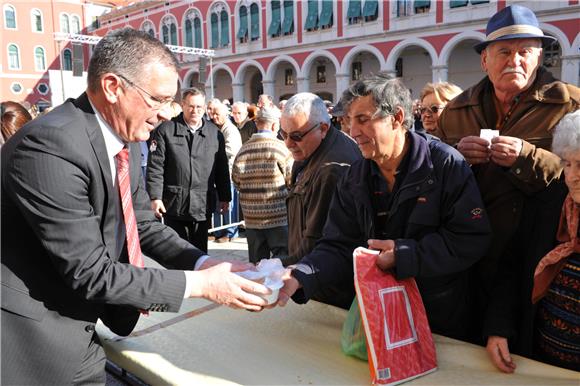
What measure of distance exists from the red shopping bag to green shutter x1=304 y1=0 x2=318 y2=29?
28919mm

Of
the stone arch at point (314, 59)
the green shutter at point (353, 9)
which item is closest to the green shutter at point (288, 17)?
the stone arch at point (314, 59)

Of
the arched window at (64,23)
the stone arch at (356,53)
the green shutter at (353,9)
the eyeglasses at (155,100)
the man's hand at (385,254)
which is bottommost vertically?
the man's hand at (385,254)

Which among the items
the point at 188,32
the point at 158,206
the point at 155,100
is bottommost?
the point at 158,206

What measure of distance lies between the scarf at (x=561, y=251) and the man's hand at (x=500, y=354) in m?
0.21

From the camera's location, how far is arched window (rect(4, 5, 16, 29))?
4091 centimetres

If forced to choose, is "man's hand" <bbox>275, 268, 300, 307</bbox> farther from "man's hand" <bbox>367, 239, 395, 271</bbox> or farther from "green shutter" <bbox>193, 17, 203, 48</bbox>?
"green shutter" <bbox>193, 17, 203, 48</bbox>

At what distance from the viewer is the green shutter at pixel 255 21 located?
3136 cm

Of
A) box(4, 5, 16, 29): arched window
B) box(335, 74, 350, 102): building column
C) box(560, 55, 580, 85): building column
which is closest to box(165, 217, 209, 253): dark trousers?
box(560, 55, 580, 85): building column

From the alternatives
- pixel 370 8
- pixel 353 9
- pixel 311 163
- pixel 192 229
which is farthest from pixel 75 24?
pixel 311 163

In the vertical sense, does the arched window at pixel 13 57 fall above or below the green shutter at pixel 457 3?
above

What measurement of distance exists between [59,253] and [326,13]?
2871 centimetres

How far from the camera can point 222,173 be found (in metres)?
5.12

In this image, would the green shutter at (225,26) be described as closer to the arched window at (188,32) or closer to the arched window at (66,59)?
the arched window at (188,32)

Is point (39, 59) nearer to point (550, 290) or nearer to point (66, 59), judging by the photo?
point (66, 59)
